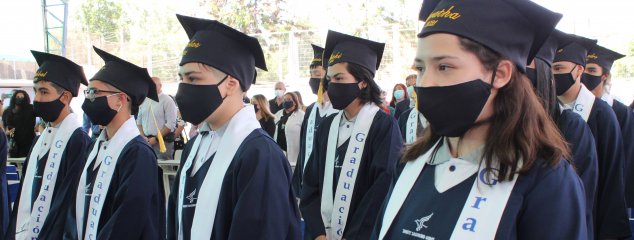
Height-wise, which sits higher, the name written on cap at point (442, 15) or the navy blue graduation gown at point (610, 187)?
the name written on cap at point (442, 15)

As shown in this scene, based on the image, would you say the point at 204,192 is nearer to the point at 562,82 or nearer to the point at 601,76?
the point at 562,82

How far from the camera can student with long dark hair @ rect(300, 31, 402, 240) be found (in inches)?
139

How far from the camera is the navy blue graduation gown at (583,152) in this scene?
3000 millimetres

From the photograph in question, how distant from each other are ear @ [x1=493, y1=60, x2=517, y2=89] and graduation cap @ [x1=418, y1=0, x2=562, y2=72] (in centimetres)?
2

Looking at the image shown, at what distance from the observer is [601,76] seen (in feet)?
17.5

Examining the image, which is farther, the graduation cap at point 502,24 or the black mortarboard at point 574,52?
the black mortarboard at point 574,52

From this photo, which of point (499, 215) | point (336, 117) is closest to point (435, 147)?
point (499, 215)

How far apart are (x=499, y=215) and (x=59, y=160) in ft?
11.4

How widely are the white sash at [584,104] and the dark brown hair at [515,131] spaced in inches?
102

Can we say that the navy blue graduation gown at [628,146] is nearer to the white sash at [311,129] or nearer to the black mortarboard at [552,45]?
the black mortarboard at [552,45]

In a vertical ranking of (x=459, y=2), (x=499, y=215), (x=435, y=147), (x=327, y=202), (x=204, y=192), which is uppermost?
(x=459, y=2)

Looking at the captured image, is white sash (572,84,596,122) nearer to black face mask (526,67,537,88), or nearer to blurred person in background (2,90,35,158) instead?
black face mask (526,67,537,88)

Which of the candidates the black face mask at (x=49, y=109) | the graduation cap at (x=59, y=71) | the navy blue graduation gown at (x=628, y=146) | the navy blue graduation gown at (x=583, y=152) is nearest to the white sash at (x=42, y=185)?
the black face mask at (x=49, y=109)

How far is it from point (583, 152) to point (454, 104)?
1.86 m
